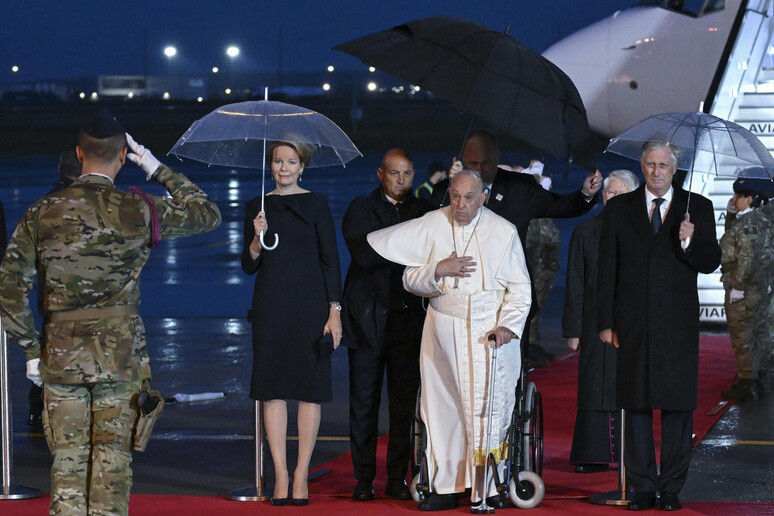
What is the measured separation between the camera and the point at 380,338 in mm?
5855

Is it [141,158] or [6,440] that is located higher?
[141,158]

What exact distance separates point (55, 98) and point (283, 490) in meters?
91.7

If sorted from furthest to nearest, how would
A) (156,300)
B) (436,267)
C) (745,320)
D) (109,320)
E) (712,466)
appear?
1. (156,300)
2. (745,320)
3. (712,466)
4. (436,267)
5. (109,320)

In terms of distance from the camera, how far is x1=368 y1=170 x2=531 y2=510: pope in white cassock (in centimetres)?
539

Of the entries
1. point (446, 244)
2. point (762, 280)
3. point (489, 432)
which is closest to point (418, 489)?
point (489, 432)

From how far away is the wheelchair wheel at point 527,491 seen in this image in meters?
5.57

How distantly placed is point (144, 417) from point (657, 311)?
257 cm

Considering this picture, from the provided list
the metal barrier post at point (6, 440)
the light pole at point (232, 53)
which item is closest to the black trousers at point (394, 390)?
the metal barrier post at point (6, 440)

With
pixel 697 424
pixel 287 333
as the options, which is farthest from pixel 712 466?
pixel 287 333

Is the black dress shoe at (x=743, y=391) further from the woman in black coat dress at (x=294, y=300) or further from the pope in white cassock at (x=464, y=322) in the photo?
the woman in black coat dress at (x=294, y=300)

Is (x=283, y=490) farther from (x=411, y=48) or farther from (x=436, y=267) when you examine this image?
(x=411, y=48)

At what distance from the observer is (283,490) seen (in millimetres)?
5707

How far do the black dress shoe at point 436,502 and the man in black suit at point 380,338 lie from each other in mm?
308

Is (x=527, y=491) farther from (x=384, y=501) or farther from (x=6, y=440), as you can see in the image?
(x=6, y=440)
